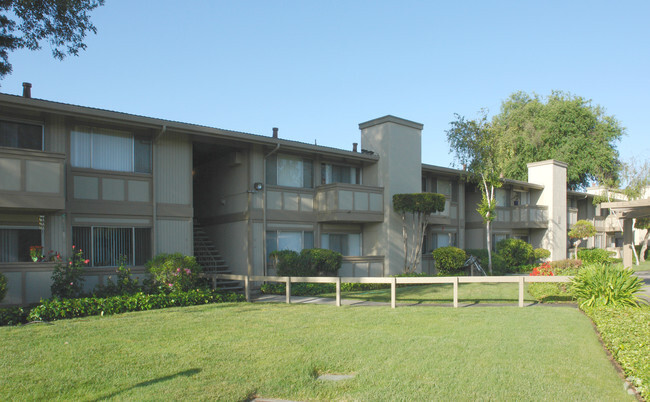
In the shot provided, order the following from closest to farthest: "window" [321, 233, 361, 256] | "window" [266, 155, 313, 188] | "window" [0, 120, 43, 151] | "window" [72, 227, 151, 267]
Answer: "window" [0, 120, 43, 151], "window" [72, 227, 151, 267], "window" [266, 155, 313, 188], "window" [321, 233, 361, 256]

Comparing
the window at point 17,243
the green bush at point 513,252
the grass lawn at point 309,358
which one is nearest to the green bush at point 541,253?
the green bush at point 513,252

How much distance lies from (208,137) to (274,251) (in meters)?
4.71

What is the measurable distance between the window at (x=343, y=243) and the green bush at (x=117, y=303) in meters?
6.72

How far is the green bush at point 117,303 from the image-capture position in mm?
11375

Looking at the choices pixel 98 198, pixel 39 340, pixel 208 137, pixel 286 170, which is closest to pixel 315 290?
pixel 286 170

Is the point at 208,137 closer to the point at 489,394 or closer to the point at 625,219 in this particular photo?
the point at 489,394

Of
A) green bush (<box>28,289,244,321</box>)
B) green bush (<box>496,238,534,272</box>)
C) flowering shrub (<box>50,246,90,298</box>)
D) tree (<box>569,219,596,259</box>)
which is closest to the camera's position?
green bush (<box>28,289,244,321</box>)

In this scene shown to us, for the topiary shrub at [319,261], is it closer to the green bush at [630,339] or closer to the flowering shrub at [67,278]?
the flowering shrub at [67,278]

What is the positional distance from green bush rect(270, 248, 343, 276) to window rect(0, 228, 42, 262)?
7615 millimetres

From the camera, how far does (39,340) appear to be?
28.7ft

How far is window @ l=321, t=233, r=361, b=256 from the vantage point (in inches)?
823

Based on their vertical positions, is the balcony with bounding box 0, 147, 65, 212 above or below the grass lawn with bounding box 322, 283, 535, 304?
above

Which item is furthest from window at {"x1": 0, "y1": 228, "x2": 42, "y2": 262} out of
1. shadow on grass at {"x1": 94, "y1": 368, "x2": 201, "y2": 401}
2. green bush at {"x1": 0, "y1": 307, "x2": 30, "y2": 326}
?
shadow on grass at {"x1": 94, "y1": 368, "x2": 201, "y2": 401}

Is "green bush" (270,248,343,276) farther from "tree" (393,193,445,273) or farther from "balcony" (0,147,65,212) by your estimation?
"balcony" (0,147,65,212)
